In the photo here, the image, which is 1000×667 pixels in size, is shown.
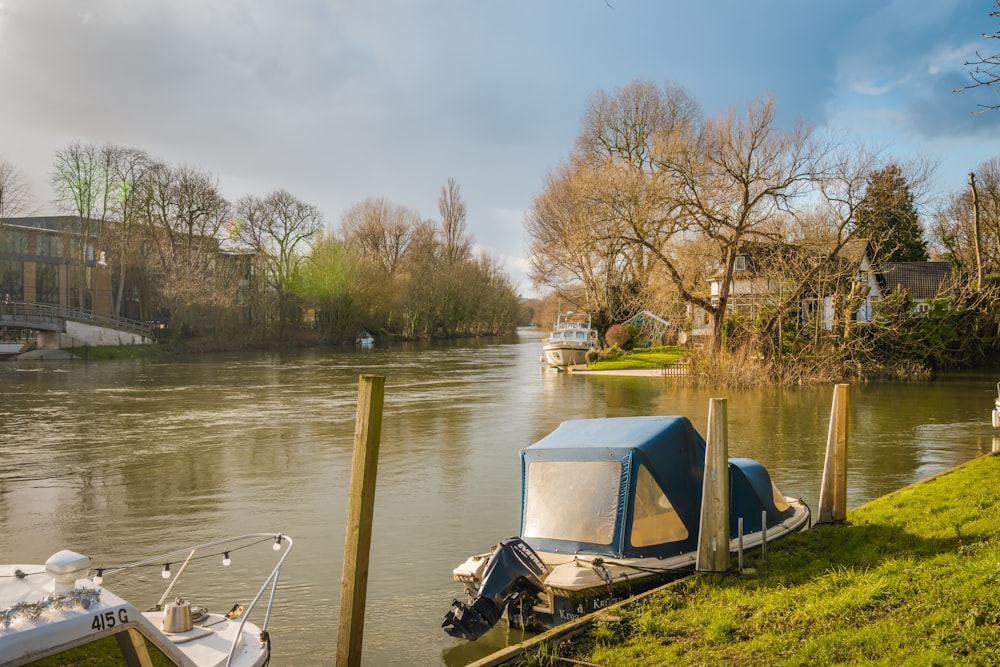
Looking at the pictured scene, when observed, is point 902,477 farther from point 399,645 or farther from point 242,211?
point 242,211

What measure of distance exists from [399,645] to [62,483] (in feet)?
40.0

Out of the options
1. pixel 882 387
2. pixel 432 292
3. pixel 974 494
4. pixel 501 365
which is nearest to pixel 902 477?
pixel 974 494

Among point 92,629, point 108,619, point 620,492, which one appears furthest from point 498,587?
point 92,629

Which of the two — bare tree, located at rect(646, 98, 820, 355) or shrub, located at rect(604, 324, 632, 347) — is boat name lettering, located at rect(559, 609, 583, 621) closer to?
bare tree, located at rect(646, 98, 820, 355)

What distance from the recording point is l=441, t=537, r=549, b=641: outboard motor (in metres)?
8.62

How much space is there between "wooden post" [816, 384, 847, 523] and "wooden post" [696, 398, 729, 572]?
338cm

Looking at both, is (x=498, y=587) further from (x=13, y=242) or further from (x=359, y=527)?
(x=13, y=242)

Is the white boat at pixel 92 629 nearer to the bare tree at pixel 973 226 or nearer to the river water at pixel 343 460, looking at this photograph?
the river water at pixel 343 460

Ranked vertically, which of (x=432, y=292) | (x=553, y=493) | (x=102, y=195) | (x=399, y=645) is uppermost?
(x=102, y=195)

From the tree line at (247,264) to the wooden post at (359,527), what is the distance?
218 feet

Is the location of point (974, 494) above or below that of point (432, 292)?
below

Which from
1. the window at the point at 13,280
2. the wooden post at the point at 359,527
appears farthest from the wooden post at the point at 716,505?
the window at the point at 13,280

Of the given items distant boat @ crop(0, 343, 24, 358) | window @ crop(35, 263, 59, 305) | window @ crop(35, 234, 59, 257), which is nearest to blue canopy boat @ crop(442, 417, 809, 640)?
distant boat @ crop(0, 343, 24, 358)

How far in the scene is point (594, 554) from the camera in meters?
9.74
